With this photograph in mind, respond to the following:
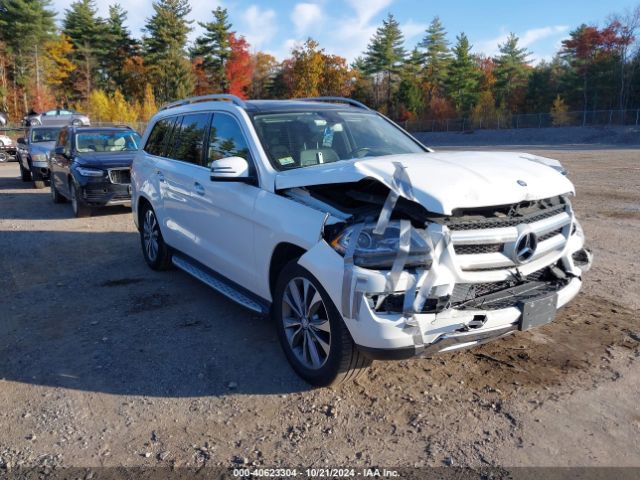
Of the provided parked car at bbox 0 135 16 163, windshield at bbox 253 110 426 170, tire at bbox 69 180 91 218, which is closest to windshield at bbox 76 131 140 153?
Answer: tire at bbox 69 180 91 218

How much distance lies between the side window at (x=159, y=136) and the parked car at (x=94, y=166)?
3.88 metres

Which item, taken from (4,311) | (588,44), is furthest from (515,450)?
(588,44)

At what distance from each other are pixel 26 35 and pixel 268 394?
63.7 metres

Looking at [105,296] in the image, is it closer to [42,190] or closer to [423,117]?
[42,190]

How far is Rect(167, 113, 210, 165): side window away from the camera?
17.9ft

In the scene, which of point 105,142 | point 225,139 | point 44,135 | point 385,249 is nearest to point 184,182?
point 225,139

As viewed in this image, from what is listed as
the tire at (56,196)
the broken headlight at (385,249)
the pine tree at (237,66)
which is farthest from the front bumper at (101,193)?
the pine tree at (237,66)

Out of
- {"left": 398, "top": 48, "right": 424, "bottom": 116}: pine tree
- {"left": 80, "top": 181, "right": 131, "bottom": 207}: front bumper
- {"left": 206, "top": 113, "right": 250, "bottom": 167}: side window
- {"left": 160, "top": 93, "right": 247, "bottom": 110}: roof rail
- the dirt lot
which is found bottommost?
the dirt lot

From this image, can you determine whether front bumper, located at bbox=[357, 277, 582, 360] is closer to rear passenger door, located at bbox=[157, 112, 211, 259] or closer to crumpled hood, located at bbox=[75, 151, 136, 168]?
rear passenger door, located at bbox=[157, 112, 211, 259]

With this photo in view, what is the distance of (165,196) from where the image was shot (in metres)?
6.08

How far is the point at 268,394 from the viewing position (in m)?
3.78

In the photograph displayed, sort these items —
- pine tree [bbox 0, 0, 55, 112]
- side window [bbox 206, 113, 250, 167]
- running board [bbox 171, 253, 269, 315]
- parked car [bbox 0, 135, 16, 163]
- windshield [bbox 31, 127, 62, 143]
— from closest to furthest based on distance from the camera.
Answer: running board [bbox 171, 253, 269, 315] < side window [bbox 206, 113, 250, 167] < windshield [bbox 31, 127, 62, 143] < parked car [bbox 0, 135, 16, 163] < pine tree [bbox 0, 0, 55, 112]

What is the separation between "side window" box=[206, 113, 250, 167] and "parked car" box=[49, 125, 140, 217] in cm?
607

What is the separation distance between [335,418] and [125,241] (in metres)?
6.25
